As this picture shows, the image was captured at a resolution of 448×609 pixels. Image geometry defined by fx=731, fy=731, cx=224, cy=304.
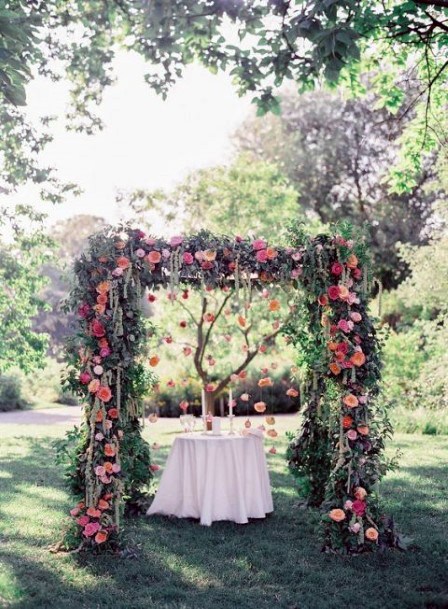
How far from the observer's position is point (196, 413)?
57.4 feet

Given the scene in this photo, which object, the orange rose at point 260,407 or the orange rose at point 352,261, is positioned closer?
the orange rose at point 352,261

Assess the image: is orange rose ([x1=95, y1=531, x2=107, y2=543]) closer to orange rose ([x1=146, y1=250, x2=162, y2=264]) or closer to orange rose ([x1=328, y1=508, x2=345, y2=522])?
orange rose ([x1=328, y1=508, x2=345, y2=522])

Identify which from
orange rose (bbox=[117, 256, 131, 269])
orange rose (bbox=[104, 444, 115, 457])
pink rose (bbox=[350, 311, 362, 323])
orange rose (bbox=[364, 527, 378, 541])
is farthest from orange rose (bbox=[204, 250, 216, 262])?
orange rose (bbox=[364, 527, 378, 541])

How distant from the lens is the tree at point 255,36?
470 cm

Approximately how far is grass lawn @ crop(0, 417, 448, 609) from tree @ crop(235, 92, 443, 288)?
64.9ft

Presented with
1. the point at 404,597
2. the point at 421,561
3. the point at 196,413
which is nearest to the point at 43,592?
the point at 404,597

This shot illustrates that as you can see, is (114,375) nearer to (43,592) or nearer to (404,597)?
(43,592)

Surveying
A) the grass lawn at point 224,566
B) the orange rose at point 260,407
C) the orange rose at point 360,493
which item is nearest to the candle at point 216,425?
the orange rose at point 260,407

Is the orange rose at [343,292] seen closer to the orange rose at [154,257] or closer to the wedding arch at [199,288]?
the wedding arch at [199,288]

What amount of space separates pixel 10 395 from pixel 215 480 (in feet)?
46.4

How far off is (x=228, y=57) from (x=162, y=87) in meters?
0.88

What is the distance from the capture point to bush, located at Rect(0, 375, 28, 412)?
19.7 meters

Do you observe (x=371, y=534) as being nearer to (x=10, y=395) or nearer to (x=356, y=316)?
(x=356, y=316)

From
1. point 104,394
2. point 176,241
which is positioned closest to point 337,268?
point 176,241
